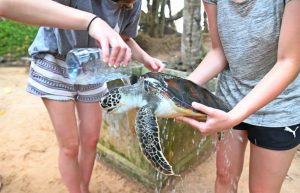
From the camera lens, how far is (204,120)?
1262 mm

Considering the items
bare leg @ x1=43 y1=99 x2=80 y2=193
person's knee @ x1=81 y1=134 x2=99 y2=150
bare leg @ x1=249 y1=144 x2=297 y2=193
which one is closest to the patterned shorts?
bare leg @ x1=43 y1=99 x2=80 y2=193

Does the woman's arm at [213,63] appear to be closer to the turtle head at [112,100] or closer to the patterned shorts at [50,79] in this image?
the turtle head at [112,100]

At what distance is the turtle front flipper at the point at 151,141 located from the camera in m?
1.25

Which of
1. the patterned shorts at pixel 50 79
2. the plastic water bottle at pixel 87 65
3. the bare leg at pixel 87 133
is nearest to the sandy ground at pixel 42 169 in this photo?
the bare leg at pixel 87 133

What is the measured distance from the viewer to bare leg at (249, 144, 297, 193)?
1399 millimetres

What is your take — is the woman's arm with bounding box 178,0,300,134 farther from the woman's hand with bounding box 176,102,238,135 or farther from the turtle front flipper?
the turtle front flipper

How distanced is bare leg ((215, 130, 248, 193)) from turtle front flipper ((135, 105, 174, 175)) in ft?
1.38

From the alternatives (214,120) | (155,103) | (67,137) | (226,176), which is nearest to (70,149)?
(67,137)

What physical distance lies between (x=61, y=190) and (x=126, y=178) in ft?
1.51

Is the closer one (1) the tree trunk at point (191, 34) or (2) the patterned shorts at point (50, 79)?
(2) the patterned shorts at point (50, 79)

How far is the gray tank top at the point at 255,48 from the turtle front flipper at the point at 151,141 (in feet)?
1.30

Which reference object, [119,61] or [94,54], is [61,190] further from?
[119,61]

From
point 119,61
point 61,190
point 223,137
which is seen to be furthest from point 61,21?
point 61,190

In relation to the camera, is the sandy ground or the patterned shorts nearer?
the patterned shorts
